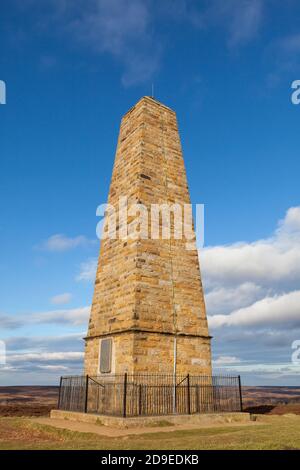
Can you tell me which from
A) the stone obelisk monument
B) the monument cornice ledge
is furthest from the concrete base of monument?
the monument cornice ledge

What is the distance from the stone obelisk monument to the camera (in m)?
15.3

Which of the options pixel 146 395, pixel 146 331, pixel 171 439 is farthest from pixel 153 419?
A: pixel 146 331

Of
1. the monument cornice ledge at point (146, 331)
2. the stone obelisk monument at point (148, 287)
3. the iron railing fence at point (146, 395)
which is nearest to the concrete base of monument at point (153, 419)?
the iron railing fence at point (146, 395)

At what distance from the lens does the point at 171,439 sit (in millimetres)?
10141

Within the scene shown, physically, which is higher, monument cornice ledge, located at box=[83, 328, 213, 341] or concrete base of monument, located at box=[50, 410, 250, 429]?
monument cornice ledge, located at box=[83, 328, 213, 341]

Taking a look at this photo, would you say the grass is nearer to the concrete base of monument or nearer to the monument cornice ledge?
the concrete base of monument

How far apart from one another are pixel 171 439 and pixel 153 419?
294 cm

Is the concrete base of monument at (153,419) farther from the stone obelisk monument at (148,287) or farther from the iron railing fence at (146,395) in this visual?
the stone obelisk monument at (148,287)

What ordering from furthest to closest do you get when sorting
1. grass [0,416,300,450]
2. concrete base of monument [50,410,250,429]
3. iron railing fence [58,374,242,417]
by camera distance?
1. iron railing fence [58,374,242,417]
2. concrete base of monument [50,410,250,429]
3. grass [0,416,300,450]

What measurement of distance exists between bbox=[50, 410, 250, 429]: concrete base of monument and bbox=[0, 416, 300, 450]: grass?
4.56 feet

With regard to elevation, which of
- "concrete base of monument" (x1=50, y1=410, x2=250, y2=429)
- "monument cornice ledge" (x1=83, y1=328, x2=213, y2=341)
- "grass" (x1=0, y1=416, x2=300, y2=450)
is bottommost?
"grass" (x1=0, y1=416, x2=300, y2=450)

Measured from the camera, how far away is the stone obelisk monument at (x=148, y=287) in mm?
15289

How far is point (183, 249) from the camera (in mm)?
17859

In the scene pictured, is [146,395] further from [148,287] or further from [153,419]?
[148,287]
